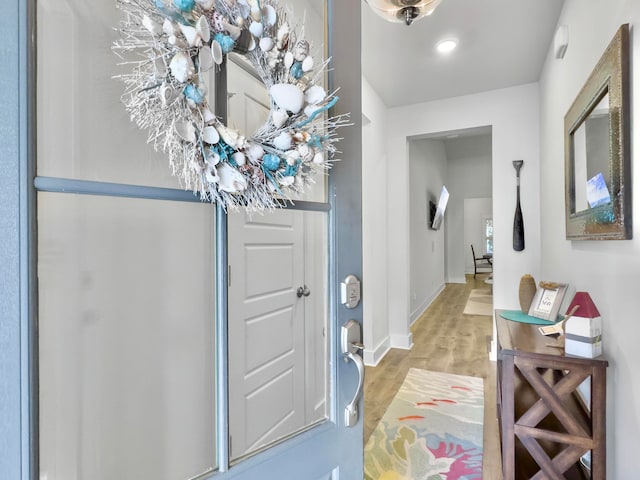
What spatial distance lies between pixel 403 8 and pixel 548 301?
1938 millimetres

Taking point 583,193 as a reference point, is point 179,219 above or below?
below

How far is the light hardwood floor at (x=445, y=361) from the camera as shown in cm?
224

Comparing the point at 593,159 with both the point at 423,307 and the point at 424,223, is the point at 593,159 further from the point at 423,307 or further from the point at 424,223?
the point at 423,307

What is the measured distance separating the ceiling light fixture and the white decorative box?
5.21ft

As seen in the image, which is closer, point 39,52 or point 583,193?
point 39,52

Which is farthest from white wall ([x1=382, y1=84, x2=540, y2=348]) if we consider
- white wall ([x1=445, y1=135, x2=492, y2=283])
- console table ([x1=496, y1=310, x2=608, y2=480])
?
white wall ([x1=445, y1=135, x2=492, y2=283])

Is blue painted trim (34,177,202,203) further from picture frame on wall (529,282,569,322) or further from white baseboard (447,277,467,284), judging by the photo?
white baseboard (447,277,467,284)

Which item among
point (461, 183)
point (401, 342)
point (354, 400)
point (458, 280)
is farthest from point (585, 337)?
point (458, 280)

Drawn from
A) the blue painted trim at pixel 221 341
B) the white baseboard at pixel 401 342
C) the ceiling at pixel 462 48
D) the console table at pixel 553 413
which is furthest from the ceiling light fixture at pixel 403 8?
the white baseboard at pixel 401 342

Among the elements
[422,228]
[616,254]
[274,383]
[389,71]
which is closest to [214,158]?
[274,383]

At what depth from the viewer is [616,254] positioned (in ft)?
4.35

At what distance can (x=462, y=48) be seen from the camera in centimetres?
268

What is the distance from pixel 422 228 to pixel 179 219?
17.2 feet

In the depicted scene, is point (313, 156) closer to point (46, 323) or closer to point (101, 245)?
point (101, 245)
